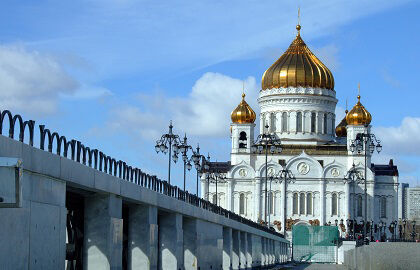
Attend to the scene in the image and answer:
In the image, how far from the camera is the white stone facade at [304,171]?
116m

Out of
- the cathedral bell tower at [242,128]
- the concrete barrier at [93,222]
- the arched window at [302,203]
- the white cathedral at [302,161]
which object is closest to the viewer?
the concrete barrier at [93,222]

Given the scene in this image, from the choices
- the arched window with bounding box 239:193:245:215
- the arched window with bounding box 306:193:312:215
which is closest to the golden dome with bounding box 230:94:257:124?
the arched window with bounding box 239:193:245:215

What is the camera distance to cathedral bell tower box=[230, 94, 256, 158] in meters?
120

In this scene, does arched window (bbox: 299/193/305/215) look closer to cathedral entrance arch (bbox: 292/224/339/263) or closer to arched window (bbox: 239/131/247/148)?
arched window (bbox: 239/131/247/148)

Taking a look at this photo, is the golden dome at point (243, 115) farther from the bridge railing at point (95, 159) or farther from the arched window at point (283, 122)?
the bridge railing at point (95, 159)

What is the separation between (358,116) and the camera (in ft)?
392

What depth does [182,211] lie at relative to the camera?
31.4m

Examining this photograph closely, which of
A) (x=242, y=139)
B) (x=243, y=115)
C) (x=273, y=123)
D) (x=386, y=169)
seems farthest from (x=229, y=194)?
(x=386, y=169)

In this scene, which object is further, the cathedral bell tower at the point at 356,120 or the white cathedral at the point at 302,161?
the cathedral bell tower at the point at 356,120

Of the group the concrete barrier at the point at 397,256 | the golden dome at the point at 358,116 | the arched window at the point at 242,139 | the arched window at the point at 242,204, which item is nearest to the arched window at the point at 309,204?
the arched window at the point at 242,204

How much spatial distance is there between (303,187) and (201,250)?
82.6 metres

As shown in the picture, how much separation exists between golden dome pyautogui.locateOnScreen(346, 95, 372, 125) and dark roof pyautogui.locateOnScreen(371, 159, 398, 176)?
6834mm

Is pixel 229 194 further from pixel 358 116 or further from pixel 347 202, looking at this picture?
pixel 358 116

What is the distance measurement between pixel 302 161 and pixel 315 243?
2035 cm
